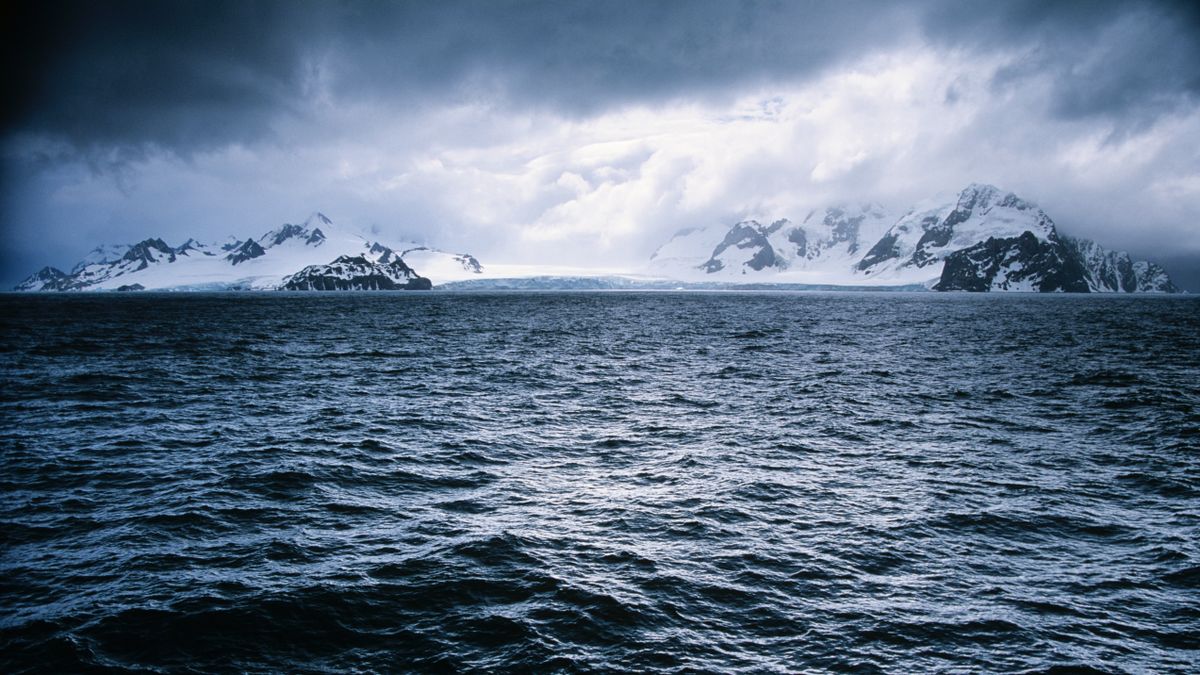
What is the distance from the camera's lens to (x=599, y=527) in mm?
18062

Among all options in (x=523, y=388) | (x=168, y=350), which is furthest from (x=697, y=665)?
(x=168, y=350)

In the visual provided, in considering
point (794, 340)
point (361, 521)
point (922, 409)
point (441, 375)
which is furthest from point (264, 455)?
point (794, 340)

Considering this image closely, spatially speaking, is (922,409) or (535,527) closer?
(535,527)

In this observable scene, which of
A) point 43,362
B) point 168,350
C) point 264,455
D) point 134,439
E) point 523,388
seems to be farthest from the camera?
point 168,350

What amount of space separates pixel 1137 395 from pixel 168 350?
245 feet

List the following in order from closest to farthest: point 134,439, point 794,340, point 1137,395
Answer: point 134,439
point 1137,395
point 794,340

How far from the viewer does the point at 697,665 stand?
1146 centimetres

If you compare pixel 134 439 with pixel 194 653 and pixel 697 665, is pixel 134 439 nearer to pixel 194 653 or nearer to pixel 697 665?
pixel 194 653

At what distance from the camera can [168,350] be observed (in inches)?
2406

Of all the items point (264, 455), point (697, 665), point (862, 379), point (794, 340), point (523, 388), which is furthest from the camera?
point (794, 340)

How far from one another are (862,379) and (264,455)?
36.6 m

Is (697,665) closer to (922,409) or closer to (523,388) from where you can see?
(922,409)

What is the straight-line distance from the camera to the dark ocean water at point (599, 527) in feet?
40.3

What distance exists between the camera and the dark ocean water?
1230 cm
